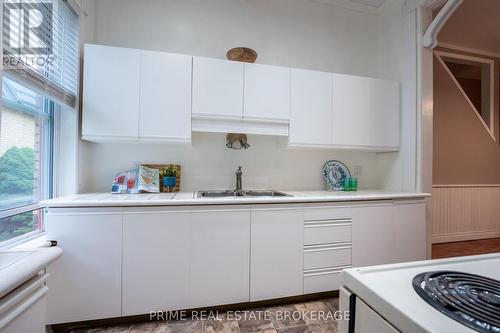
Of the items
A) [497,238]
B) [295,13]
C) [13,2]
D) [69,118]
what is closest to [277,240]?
[69,118]

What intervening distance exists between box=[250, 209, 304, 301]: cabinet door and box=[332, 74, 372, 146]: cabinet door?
3.13 ft

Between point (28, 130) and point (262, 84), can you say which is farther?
point (262, 84)

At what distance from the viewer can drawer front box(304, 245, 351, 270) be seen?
5.76 feet

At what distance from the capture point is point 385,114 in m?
2.30

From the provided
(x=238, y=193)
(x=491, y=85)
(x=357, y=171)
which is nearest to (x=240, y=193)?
(x=238, y=193)

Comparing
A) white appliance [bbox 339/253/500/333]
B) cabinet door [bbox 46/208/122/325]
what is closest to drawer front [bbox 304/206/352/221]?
white appliance [bbox 339/253/500/333]

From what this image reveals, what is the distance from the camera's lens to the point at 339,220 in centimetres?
184

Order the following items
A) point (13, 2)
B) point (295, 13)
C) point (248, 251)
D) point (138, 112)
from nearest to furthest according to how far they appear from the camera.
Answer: point (13, 2)
point (248, 251)
point (138, 112)
point (295, 13)

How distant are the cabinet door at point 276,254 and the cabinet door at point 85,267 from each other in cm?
92

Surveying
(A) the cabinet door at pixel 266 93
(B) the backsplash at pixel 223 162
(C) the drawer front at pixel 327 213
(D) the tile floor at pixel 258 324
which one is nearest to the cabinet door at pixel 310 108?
(A) the cabinet door at pixel 266 93

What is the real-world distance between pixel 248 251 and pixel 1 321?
129cm

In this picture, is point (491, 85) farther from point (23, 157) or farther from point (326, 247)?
point (23, 157)

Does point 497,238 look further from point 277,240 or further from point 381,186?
point 277,240

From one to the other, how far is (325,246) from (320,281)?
11.0 inches
